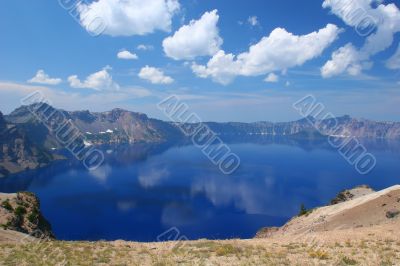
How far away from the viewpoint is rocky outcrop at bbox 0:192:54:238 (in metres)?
60.5

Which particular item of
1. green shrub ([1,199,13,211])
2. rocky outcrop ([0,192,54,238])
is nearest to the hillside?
rocky outcrop ([0,192,54,238])

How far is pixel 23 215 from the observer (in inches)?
2584

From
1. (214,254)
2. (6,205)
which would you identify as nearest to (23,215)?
(6,205)

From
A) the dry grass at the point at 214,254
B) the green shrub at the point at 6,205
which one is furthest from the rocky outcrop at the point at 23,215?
the dry grass at the point at 214,254

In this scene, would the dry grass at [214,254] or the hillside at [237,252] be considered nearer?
the dry grass at [214,254]

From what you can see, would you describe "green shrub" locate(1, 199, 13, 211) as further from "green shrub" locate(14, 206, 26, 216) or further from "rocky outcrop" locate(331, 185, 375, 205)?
"rocky outcrop" locate(331, 185, 375, 205)

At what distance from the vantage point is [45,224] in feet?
239

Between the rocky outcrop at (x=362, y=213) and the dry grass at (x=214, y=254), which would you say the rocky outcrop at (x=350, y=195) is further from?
the dry grass at (x=214, y=254)

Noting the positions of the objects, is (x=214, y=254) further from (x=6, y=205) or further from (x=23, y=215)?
(x=23, y=215)

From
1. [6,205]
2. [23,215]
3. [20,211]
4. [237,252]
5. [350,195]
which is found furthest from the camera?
[350,195]

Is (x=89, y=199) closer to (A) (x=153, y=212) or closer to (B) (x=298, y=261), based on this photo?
(A) (x=153, y=212)

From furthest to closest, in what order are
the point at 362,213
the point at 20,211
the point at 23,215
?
the point at 362,213, the point at 23,215, the point at 20,211

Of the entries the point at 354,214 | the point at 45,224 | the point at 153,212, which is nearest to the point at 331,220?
the point at 354,214

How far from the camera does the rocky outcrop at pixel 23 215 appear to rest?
60.5 metres
